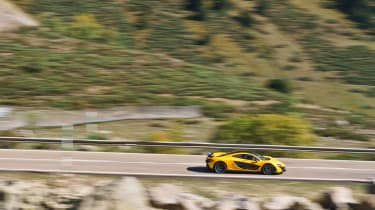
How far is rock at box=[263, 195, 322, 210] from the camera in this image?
47.2ft

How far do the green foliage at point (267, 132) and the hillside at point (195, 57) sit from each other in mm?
15693

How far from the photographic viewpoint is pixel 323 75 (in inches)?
3049

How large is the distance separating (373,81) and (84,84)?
3998 centimetres

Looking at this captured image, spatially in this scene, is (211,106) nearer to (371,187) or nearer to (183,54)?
(183,54)

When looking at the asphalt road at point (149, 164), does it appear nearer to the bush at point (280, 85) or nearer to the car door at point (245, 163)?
the car door at point (245, 163)

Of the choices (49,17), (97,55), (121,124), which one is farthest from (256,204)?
(49,17)

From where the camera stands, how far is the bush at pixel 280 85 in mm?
66938

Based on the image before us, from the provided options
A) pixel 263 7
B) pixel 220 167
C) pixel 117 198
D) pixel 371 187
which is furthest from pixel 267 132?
pixel 263 7

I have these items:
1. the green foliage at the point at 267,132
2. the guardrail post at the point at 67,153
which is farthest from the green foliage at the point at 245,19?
the guardrail post at the point at 67,153

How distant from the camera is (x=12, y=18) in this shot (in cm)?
6838

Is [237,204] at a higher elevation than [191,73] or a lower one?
higher

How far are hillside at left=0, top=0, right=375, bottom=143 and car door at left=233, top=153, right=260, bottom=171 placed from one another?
27.4 meters

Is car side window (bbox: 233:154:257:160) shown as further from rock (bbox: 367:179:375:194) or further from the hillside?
the hillside

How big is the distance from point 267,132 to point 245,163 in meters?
11.2
